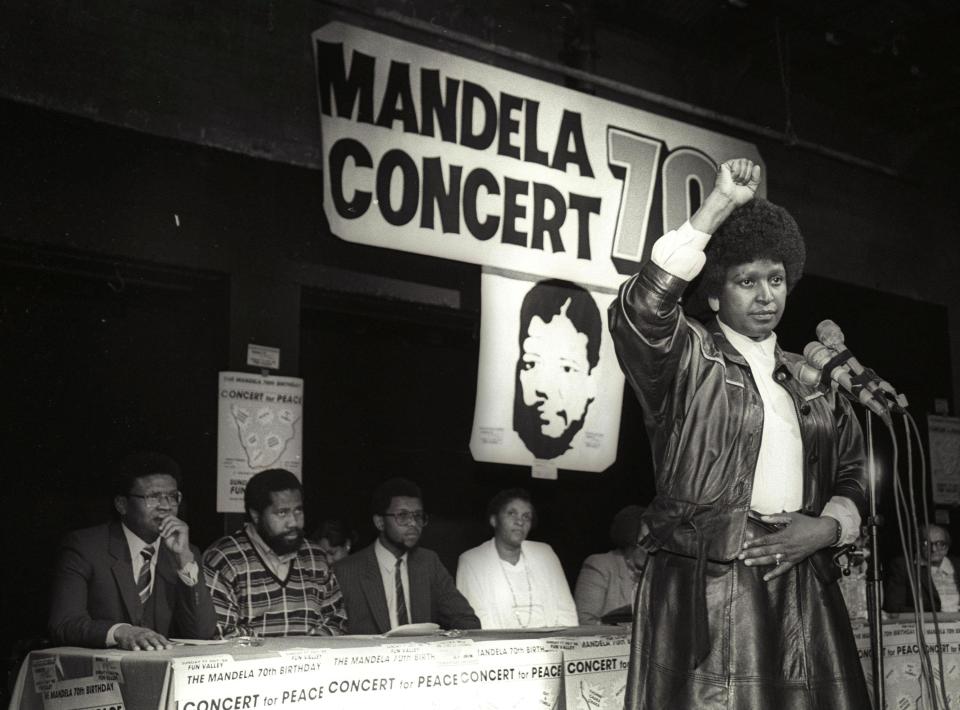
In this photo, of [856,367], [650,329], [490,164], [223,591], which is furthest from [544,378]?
[650,329]

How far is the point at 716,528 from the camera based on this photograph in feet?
7.79

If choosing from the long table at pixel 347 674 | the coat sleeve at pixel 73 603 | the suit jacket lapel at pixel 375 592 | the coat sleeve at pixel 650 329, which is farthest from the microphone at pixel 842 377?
the suit jacket lapel at pixel 375 592

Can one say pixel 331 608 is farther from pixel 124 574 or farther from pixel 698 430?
pixel 698 430

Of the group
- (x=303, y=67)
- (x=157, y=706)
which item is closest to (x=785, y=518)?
(x=157, y=706)

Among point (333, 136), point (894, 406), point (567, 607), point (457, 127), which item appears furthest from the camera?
point (567, 607)

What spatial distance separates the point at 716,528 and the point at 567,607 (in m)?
3.79

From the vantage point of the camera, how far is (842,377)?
2525mm

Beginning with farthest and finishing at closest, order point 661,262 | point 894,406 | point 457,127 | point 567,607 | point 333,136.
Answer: point 567,607, point 457,127, point 333,136, point 894,406, point 661,262

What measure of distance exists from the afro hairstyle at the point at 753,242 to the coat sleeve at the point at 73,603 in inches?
81.5

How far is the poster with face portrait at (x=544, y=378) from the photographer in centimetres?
541

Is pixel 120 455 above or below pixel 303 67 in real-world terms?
below

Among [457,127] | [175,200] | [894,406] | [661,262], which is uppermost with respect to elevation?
[457,127]

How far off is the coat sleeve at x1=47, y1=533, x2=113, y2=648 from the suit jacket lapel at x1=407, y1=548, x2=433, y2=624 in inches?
61.4

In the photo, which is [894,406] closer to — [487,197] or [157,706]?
[157,706]
